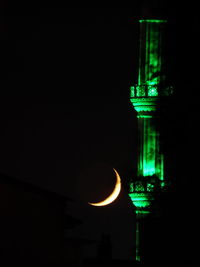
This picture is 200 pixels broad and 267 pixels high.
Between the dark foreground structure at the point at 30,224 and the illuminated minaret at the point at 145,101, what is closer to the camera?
the dark foreground structure at the point at 30,224

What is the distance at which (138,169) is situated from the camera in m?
44.2

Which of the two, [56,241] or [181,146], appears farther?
[56,241]

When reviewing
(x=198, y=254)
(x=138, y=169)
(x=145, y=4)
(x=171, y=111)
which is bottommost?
(x=198, y=254)

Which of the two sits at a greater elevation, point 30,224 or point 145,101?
point 145,101

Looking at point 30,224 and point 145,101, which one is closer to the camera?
point 30,224

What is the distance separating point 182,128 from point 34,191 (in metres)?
4.88

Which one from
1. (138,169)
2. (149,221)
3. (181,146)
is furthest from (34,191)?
(138,169)

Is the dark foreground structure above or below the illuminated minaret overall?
below

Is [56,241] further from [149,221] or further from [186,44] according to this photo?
[186,44]

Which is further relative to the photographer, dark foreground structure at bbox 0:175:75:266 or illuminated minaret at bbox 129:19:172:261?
illuminated minaret at bbox 129:19:172:261

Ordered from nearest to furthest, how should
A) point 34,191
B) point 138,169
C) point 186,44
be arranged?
point 186,44
point 34,191
point 138,169

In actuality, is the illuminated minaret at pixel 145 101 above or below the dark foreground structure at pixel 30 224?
above

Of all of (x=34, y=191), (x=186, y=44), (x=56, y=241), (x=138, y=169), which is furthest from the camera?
(x=138, y=169)

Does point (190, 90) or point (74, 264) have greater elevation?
point (190, 90)
